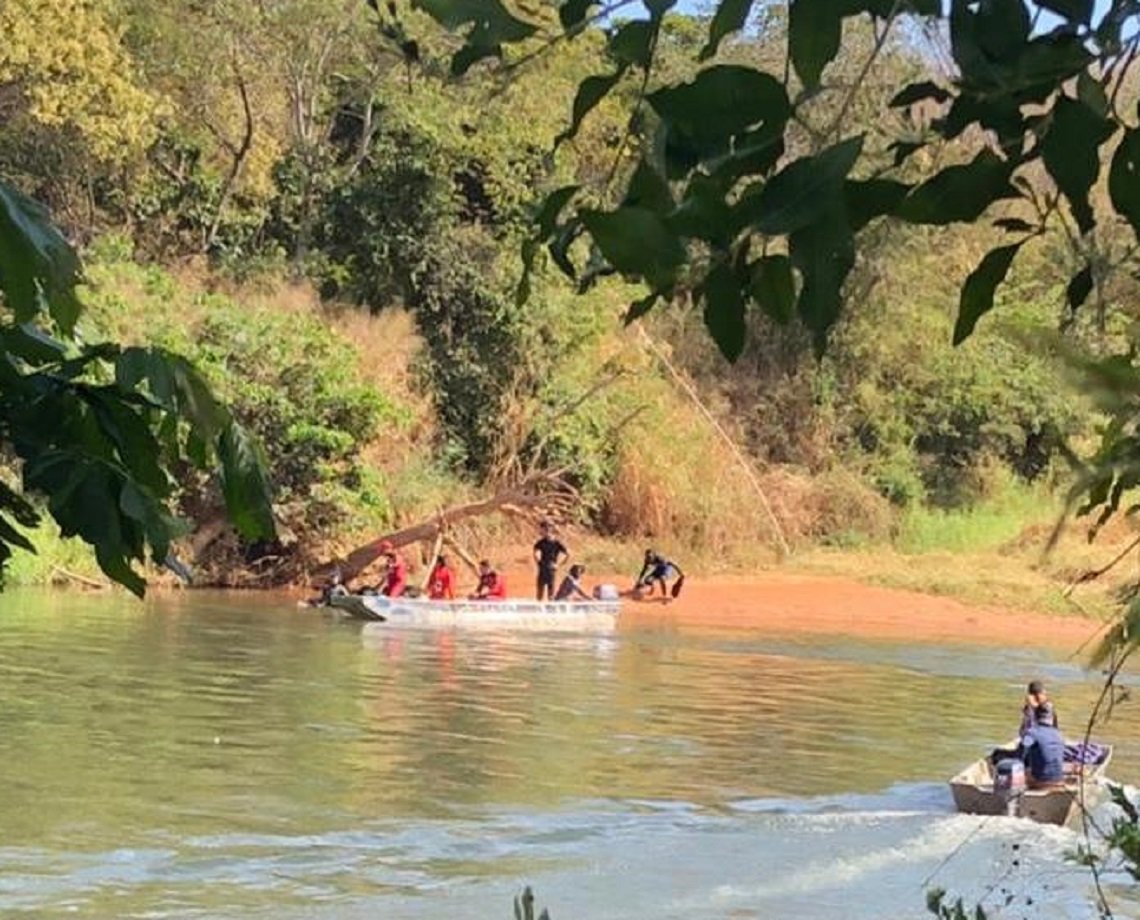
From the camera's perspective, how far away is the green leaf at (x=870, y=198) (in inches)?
61.3

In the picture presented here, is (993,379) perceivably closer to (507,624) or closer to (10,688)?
(507,624)

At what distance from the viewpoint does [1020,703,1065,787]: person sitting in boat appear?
14.0m

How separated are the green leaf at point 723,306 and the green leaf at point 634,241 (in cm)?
13

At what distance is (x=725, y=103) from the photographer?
5.03ft

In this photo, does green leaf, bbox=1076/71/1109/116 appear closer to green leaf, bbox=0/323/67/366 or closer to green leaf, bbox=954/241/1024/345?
green leaf, bbox=954/241/1024/345

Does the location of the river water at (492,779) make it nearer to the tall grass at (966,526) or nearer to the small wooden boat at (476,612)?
the small wooden boat at (476,612)

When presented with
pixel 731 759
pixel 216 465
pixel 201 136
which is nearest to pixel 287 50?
pixel 201 136

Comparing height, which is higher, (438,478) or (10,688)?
(438,478)

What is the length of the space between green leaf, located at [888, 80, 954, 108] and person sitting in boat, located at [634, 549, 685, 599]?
28090mm

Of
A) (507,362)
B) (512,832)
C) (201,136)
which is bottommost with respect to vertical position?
(512,832)

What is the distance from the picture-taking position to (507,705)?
19.0 m

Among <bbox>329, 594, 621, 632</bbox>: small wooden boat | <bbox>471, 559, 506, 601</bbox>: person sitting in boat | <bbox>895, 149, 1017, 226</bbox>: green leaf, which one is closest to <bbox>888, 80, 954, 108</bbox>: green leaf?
<bbox>895, 149, 1017, 226</bbox>: green leaf

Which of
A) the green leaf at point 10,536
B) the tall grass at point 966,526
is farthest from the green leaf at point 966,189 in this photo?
the tall grass at point 966,526

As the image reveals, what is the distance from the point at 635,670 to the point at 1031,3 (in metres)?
21.0
